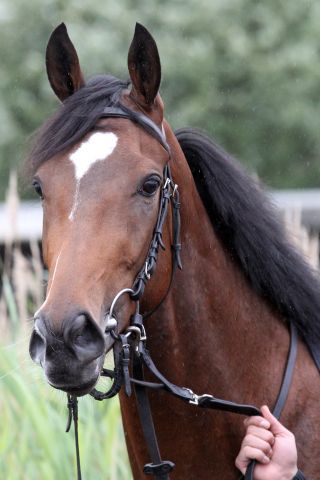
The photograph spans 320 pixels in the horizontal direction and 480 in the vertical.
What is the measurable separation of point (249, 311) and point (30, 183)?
893 mm

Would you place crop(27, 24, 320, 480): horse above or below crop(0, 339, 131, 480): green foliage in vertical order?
above

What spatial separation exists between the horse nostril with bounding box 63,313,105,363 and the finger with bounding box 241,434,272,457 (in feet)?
2.35

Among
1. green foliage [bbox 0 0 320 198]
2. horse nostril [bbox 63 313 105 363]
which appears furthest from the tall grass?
green foliage [bbox 0 0 320 198]

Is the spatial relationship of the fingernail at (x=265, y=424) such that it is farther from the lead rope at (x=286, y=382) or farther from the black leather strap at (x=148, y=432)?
the black leather strap at (x=148, y=432)

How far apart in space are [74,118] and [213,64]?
11761 mm

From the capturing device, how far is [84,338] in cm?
282

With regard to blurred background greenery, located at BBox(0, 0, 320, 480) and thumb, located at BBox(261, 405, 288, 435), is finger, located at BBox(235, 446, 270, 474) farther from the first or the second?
blurred background greenery, located at BBox(0, 0, 320, 480)

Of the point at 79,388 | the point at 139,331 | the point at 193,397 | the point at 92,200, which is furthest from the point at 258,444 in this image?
the point at 92,200

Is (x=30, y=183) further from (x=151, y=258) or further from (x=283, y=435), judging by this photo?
(x=283, y=435)

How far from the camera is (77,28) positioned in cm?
1409

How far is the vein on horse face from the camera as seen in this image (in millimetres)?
3049

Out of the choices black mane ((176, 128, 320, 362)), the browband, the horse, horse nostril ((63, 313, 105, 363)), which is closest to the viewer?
horse nostril ((63, 313, 105, 363))

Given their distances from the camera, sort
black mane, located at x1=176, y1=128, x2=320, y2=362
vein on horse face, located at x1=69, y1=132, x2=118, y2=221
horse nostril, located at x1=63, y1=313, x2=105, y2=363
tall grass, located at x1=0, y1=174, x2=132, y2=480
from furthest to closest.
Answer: tall grass, located at x1=0, y1=174, x2=132, y2=480 → black mane, located at x1=176, y1=128, x2=320, y2=362 → vein on horse face, located at x1=69, y1=132, x2=118, y2=221 → horse nostril, located at x1=63, y1=313, x2=105, y2=363

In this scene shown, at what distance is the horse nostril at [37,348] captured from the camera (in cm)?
Answer: 282
